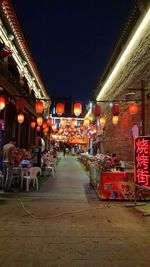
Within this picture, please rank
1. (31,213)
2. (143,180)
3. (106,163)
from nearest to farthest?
(31,213) → (143,180) → (106,163)

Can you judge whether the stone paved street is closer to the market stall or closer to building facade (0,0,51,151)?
the market stall

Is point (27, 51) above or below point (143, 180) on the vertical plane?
above

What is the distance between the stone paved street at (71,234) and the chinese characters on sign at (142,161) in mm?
968

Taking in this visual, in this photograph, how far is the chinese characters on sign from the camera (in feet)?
22.4

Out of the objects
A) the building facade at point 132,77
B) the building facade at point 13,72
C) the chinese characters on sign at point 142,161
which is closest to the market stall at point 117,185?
the chinese characters on sign at point 142,161

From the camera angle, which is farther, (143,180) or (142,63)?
(142,63)

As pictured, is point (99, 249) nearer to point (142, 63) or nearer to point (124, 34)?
point (142, 63)

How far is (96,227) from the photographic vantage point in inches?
213

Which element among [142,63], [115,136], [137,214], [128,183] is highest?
[142,63]

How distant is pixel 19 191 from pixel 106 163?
380 centimetres

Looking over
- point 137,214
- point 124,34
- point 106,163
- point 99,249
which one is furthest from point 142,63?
point 99,249

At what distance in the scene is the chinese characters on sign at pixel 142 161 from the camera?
684cm

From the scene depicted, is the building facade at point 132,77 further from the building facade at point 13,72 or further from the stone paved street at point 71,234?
the stone paved street at point 71,234

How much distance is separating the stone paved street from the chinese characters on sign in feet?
3.18
